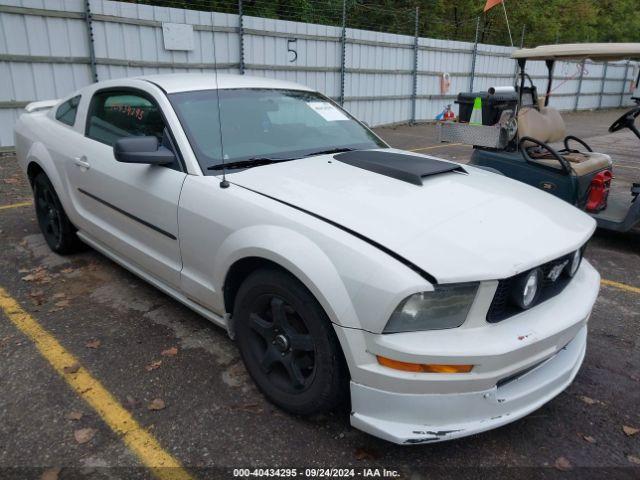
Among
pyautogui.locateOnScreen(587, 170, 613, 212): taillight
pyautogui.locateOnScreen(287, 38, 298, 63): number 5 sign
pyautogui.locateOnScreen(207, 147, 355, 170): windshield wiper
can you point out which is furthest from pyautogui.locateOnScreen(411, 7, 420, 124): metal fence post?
pyautogui.locateOnScreen(207, 147, 355, 170): windshield wiper

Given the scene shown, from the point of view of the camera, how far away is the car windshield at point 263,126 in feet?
10.2

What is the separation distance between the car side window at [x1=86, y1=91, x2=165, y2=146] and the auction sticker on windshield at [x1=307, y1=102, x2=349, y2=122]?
44.3 inches


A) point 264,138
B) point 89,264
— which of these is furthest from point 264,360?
point 89,264

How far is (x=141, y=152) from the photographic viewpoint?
9.61 ft

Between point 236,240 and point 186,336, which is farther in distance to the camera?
point 186,336

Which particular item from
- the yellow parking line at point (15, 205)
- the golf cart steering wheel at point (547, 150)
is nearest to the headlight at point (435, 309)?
the golf cart steering wheel at point (547, 150)

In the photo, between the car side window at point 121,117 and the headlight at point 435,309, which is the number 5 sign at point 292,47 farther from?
the headlight at point 435,309

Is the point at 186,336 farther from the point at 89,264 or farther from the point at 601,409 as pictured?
the point at 601,409

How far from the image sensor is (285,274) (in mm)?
2379

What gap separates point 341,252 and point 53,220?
348 centimetres

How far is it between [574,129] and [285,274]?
56.6 feet

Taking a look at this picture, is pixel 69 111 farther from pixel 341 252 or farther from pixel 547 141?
pixel 547 141

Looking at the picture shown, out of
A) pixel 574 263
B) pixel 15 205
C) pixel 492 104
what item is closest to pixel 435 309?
pixel 574 263

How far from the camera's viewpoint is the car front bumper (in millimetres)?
2018
